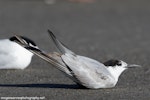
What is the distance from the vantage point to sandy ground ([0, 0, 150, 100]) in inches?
313

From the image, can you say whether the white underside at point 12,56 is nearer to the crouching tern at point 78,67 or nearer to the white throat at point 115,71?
the crouching tern at point 78,67

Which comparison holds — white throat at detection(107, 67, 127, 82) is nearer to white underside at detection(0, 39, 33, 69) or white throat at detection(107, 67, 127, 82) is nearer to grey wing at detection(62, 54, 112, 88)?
grey wing at detection(62, 54, 112, 88)

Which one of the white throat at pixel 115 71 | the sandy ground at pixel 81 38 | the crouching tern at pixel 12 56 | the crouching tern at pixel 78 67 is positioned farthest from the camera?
the crouching tern at pixel 12 56

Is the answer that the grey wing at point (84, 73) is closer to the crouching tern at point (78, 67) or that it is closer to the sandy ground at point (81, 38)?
the crouching tern at point (78, 67)

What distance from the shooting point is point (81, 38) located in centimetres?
1506

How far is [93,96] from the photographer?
25.0 feet

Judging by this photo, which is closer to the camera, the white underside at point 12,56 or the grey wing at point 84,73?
the grey wing at point 84,73

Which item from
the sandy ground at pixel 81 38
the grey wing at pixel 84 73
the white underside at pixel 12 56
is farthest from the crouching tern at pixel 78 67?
the white underside at pixel 12 56

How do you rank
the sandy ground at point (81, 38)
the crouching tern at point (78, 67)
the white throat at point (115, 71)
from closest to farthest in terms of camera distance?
the crouching tern at point (78, 67) → the sandy ground at point (81, 38) → the white throat at point (115, 71)

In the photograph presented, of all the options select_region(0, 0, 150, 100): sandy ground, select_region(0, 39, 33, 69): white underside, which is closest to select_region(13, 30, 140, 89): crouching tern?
select_region(0, 0, 150, 100): sandy ground

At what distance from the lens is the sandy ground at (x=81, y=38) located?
7.96 metres

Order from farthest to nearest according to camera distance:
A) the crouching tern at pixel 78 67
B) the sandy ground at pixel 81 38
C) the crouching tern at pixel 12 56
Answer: the crouching tern at pixel 12 56 < the sandy ground at pixel 81 38 < the crouching tern at pixel 78 67

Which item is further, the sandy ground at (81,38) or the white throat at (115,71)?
the white throat at (115,71)

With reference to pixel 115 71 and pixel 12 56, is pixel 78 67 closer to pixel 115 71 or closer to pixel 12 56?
pixel 115 71
